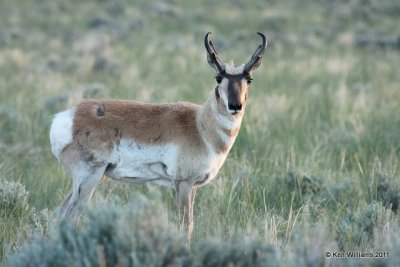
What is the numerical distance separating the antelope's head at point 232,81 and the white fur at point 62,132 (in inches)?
48.5

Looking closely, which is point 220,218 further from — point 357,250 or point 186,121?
point 357,250

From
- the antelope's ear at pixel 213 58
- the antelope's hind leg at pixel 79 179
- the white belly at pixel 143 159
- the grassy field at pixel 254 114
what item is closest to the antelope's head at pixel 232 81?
the antelope's ear at pixel 213 58

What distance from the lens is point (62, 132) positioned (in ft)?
15.1

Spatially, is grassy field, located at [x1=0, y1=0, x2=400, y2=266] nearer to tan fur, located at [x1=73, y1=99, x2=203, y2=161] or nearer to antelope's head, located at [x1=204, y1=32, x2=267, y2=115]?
tan fur, located at [x1=73, y1=99, x2=203, y2=161]

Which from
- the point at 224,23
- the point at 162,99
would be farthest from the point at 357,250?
the point at 224,23

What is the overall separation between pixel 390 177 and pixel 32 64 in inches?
371

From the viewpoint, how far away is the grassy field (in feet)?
13.9

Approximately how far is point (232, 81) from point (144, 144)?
2.96 feet

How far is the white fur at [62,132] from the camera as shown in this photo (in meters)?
4.60

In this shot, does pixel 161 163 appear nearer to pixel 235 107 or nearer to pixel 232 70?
pixel 235 107

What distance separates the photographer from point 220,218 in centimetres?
477

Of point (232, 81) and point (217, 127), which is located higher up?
point (232, 81)
